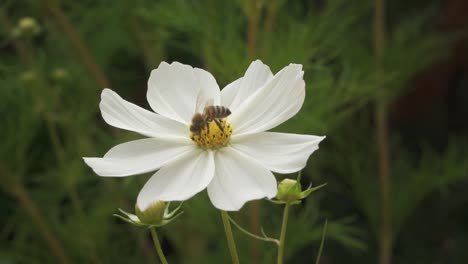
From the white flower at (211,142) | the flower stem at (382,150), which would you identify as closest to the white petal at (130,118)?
the white flower at (211,142)

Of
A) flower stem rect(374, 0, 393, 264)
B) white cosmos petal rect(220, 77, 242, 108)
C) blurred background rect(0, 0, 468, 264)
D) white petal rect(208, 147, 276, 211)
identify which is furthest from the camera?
flower stem rect(374, 0, 393, 264)

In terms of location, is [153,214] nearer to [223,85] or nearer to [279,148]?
[279,148]

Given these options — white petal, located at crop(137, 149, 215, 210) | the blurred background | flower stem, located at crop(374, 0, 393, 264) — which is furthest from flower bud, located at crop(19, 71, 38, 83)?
white petal, located at crop(137, 149, 215, 210)

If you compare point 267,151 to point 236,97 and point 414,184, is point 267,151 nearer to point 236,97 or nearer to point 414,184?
point 236,97

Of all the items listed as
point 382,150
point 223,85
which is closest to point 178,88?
point 223,85

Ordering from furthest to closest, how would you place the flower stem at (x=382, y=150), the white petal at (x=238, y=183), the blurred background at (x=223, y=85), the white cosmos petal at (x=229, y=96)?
the flower stem at (x=382, y=150) < the blurred background at (x=223, y=85) < the white cosmos petal at (x=229, y=96) < the white petal at (x=238, y=183)

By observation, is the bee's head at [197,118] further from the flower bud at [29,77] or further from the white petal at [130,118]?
the flower bud at [29,77]

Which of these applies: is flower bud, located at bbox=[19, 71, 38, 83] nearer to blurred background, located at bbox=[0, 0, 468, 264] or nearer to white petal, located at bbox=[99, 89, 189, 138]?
blurred background, located at bbox=[0, 0, 468, 264]
